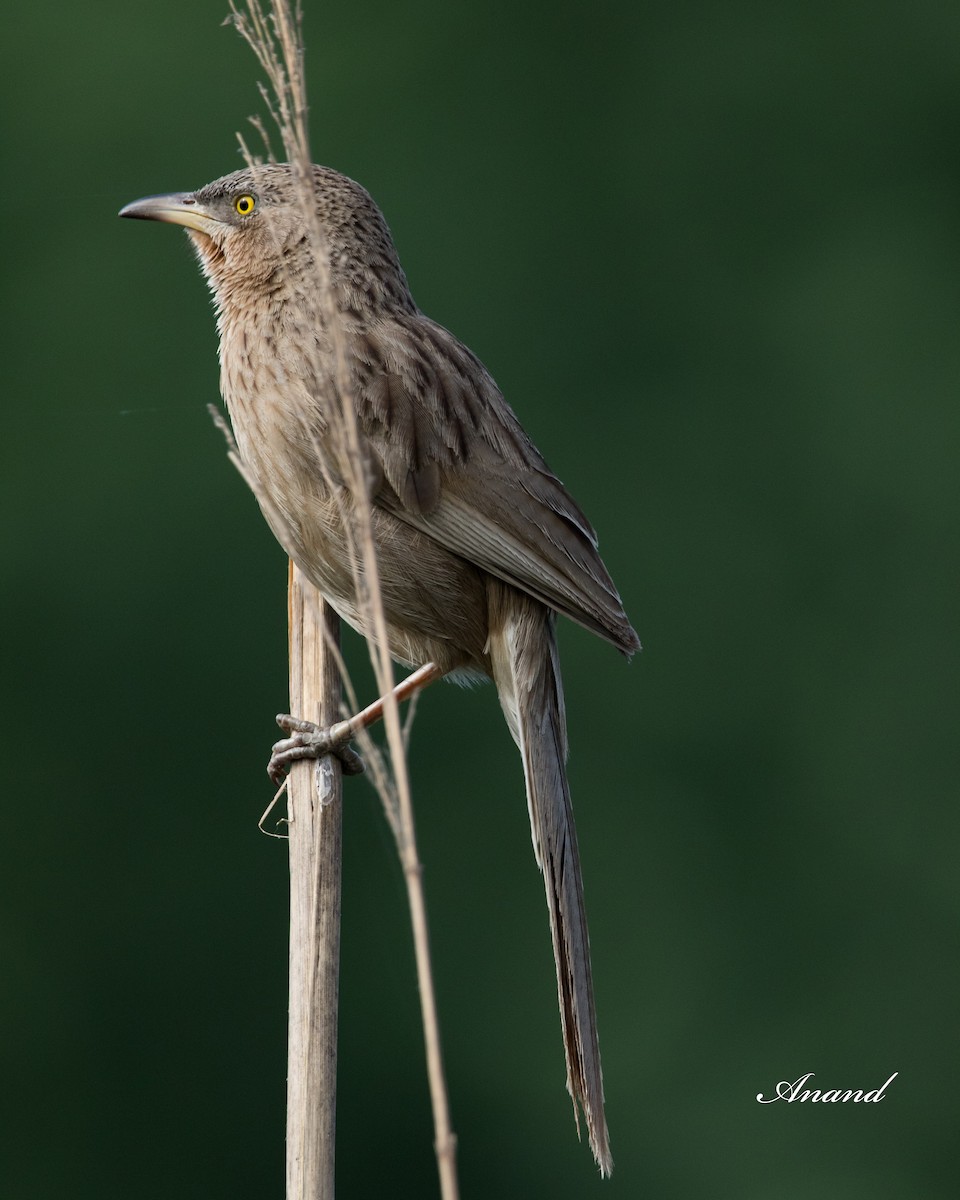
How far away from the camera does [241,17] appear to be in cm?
227

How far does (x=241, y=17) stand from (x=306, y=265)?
4.47 ft

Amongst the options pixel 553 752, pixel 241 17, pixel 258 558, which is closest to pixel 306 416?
pixel 553 752

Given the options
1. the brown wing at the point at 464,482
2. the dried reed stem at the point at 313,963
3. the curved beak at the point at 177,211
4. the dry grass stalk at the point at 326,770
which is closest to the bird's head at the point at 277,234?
the curved beak at the point at 177,211

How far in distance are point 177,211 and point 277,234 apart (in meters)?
0.35

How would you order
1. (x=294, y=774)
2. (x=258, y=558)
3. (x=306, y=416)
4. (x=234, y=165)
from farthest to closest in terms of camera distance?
1. (x=234, y=165)
2. (x=258, y=558)
3. (x=306, y=416)
4. (x=294, y=774)

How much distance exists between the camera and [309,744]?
318cm

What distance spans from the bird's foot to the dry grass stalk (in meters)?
0.03

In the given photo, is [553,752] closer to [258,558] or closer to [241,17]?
[241,17]

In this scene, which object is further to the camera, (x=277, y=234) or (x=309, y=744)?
(x=277, y=234)

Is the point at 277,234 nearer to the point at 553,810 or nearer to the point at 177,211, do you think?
the point at 177,211


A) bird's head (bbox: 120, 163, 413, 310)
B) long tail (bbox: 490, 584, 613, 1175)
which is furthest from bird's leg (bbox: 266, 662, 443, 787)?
bird's head (bbox: 120, 163, 413, 310)

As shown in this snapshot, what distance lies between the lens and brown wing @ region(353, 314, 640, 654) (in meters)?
3.48

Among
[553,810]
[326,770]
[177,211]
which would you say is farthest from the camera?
[177,211]

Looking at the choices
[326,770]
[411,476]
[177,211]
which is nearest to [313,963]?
[326,770]
